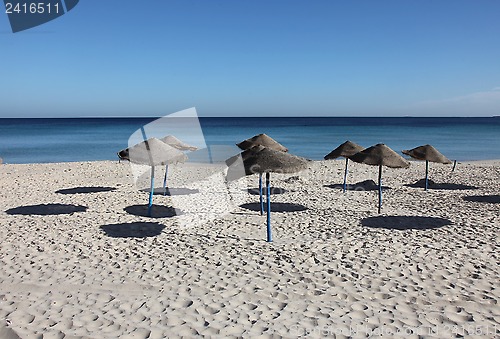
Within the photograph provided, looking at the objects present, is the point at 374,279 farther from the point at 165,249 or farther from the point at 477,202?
the point at 477,202

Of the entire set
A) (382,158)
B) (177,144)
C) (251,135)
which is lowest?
(251,135)

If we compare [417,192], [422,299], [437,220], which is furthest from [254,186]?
[422,299]

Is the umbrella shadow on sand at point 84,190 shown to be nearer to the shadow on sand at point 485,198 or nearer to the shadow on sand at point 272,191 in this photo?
the shadow on sand at point 272,191

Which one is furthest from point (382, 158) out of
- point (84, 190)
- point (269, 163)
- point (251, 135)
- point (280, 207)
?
point (251, 135)

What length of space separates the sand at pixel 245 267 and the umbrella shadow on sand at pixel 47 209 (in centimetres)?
7

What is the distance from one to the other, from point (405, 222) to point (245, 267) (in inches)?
175

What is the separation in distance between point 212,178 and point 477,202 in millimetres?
8874

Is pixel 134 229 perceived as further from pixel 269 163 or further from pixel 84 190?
pixel 84 190

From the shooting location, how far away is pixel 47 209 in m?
10.2

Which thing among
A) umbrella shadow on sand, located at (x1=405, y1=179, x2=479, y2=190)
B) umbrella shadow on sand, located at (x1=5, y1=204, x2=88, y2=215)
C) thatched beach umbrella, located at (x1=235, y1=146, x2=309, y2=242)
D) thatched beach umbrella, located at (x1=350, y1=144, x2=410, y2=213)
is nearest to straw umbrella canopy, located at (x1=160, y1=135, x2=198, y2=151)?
umbrella shadow on sand, located at (x1=5, y1=204, x2=88, y2=215)

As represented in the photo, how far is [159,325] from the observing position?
4.76m

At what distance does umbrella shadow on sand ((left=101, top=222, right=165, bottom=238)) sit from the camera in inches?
325

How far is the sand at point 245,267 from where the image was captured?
15.9 ft

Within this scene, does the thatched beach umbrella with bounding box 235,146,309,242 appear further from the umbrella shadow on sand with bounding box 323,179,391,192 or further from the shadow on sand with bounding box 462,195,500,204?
the shadow on sand with bounding box 462,195,500,204
